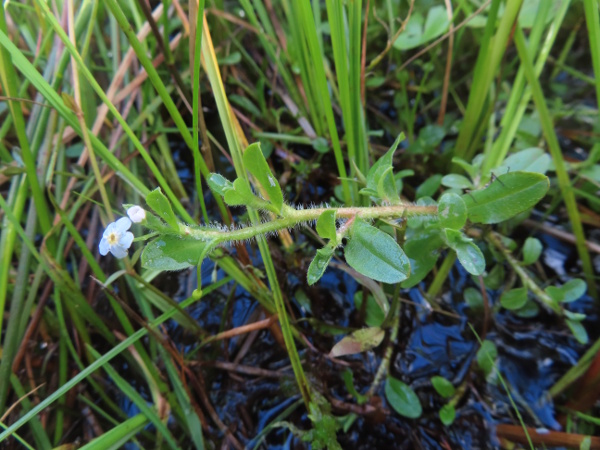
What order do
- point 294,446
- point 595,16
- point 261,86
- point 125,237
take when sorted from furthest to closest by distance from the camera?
point 261,86, point 294,446, point 595,16, point 125,237

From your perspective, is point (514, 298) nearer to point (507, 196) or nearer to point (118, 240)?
point (507, 196)

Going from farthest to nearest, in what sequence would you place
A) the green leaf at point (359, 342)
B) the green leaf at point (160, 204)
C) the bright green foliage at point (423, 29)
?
the bright green foliage at point (423, 29) → the green leaf at point (359, 342) → the green leaf at point (160, 204)

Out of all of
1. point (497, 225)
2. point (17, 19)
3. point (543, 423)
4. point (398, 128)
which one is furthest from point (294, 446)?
point (17, 19)

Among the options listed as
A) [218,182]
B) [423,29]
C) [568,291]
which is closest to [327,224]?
[218,182]

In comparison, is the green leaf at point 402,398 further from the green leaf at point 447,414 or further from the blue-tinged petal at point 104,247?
the blue-tinged petal at point 104,247

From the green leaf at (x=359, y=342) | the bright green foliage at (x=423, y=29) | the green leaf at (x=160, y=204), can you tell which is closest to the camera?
the green leaf at (x=160, y=204)

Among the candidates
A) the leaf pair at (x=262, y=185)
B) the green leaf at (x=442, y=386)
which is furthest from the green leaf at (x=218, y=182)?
the green leaf at (x=442, y=386)

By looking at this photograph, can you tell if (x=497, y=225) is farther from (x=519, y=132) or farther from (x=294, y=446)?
(x=294, y=446)
